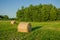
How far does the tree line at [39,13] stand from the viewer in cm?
6569

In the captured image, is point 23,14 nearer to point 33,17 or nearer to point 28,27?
point 33,17

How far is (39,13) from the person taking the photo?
68125 mm

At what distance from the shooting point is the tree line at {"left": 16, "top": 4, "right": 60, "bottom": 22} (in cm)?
6569

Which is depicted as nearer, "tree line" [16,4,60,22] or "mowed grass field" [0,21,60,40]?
"mowed grass field" [0,21,60,40]

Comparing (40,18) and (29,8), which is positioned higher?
(29,8)

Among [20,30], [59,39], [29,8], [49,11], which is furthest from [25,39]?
[29,8]

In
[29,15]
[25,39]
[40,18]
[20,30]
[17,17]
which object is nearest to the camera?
[25,39]

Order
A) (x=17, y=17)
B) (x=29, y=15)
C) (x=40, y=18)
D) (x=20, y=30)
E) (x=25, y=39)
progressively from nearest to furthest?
(x=25, y=39), (x=20, y=30), (x=40, y=18), (x=29, y=15), (x=17, y=17)

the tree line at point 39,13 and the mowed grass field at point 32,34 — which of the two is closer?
the mowed grass field at point 32,34

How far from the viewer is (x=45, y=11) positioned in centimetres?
6781

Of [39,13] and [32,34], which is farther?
[39,13]

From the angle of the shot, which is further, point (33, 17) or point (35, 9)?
point (35, 9)

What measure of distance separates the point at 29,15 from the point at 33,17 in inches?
165

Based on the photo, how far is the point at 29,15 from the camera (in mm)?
71438
